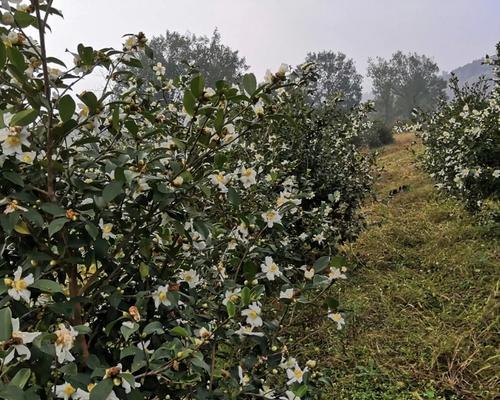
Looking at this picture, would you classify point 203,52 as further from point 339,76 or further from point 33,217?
point 33,217

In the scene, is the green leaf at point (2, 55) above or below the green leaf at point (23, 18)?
below

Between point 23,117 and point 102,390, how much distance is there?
1.70 feet

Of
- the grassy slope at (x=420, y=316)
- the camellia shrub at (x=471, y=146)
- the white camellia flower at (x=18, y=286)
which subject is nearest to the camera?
the white camellia flower at (x=18, y=286)

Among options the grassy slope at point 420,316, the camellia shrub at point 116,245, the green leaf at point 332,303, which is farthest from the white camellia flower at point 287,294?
the grassy slope at point 420,316

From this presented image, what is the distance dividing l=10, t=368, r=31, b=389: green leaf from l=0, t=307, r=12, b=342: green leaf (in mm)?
101

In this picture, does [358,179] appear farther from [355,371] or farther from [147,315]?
[147,315]

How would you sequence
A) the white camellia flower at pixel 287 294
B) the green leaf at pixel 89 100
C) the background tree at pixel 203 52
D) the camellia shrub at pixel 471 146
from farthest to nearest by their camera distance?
the background tree at pixel 203 52
the camellia shrub at pixel 471 146
the white camellia flower at pixel 287 294
the green leaf at pixel 89 100

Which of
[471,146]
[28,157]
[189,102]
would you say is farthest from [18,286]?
[471,146]

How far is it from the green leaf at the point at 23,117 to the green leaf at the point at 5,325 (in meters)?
0.34

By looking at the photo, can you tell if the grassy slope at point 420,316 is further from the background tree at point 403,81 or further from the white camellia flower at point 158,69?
the background tree at point 403,81

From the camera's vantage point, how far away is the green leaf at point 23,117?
810mm

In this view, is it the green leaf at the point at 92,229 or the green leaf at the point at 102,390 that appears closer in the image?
the green leaf at the point at 102,390

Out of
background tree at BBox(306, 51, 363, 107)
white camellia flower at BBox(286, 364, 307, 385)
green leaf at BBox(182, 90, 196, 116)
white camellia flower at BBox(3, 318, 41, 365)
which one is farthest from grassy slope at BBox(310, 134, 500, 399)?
background tree at BBox(306, 51, 363, 107)

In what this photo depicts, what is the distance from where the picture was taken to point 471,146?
12.3 ft
